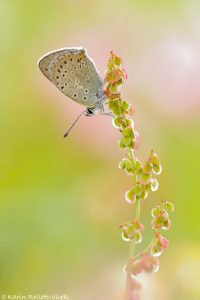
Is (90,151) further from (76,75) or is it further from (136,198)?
(136,198)

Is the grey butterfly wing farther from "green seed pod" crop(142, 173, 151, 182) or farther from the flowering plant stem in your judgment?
"green seed pod" crop(142, 173, 151, 182)

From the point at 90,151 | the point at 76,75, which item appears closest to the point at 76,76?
the point at 76,75

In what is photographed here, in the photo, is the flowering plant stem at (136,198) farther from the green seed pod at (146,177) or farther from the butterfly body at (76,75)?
the butterfly body at (76,75)

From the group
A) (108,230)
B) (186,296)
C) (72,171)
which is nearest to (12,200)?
(72,171)

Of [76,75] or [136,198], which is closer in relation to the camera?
[136,198]

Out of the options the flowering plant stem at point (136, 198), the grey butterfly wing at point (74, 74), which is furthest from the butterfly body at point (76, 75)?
the flowering plant stem at point (136, 198)

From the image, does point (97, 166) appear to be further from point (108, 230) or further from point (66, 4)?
point (66, 4)

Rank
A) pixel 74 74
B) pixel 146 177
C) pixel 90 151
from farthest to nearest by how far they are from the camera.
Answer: pixel 90 151 → pixel 74 74 → pixel 146 177

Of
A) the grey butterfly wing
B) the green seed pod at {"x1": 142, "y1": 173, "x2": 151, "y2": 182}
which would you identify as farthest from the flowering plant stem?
the grey butterfly wing
